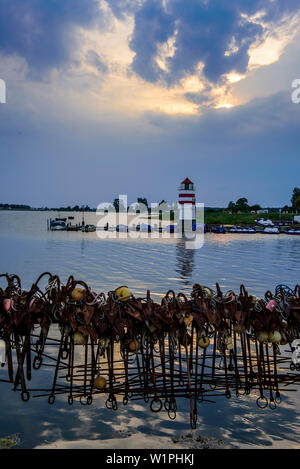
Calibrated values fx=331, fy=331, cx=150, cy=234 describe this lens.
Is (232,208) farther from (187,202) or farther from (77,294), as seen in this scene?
(77,294)

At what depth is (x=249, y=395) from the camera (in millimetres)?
5984

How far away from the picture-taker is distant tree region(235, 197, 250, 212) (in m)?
181

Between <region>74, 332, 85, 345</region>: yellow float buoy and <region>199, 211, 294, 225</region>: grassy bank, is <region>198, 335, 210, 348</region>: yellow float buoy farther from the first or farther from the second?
<region>199, 211, 294, 225</region>: grassy bank

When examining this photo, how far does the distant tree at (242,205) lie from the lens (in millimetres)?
181000

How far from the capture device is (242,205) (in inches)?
7318

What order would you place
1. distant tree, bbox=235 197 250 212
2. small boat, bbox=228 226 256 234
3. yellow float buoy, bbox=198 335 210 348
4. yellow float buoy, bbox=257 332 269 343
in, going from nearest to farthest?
yellow float buoy, bbox=198 335 210 348 < yellow float buoy, bbox=257 332 269 343 < small boat, bbox=228 226 256 234 < distant tree, bbox=235 197 250 212

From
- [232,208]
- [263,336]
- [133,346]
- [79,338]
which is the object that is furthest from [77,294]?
[232,208]

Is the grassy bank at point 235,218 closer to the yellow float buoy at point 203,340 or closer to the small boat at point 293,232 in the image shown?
the small boat at point 293,232

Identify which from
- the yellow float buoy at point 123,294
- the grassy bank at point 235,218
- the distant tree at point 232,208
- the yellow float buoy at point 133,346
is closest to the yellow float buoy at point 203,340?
the yellow float buoy at point 133,346

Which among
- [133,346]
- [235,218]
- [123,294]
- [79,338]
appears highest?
[235,218]

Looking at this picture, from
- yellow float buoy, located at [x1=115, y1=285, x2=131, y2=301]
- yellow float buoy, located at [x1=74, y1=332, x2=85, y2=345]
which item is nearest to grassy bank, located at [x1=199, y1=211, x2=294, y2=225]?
yellow float buoy, located at [x1=115, y1=285, x2=131, y2=301]

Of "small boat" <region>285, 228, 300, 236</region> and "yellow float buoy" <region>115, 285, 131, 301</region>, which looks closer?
"yellow float buoy" <region>115, 285, 131, 301</region>

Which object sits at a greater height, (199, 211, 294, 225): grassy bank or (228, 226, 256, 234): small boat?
(199, 211, 294, 225): grassy bank

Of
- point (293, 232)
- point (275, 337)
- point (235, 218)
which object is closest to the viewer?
point (275, 337)
